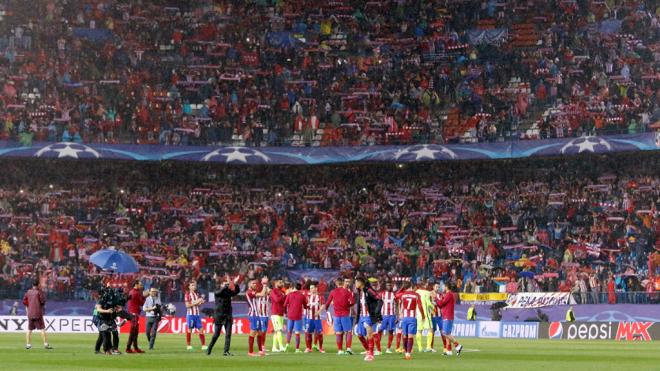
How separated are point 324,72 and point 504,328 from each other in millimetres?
18787

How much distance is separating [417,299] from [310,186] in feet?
98.8

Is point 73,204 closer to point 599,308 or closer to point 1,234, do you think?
point 1,234

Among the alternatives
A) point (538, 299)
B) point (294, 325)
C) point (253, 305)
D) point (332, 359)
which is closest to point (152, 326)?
point (253, 305)

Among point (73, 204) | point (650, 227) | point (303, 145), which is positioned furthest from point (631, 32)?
point (73, 204)

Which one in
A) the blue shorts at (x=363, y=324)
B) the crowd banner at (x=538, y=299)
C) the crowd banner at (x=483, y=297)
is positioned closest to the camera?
the blue shorts at (x=363, y=324)

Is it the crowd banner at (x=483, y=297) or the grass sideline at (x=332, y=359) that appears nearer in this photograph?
the grass sideline at (x=332, y=359)

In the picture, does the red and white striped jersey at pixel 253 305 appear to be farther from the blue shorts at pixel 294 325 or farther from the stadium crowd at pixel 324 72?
the stadium crowd at pixel 324 72

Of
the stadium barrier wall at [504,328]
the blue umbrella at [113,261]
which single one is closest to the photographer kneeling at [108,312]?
the blue umbrella at [113,261]

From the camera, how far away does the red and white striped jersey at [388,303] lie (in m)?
34.5

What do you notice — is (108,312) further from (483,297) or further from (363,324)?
(483,297)

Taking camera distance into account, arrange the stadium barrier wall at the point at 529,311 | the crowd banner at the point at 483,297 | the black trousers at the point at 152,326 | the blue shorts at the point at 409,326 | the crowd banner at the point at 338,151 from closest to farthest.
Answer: the blue shorts at the point at 409,326 → the black trousers at the point at 152,326 → the stadium barrier wall at the point at 529,311 → the crowd banner at the point at 483,297 → the crowd banner at the point at 338,151

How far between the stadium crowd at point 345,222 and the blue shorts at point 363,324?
19.6 meters

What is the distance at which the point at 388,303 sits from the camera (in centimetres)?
3453

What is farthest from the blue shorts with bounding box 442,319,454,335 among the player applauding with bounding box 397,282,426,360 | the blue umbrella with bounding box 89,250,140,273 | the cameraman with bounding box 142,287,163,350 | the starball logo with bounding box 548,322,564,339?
the starball logo with bounding box 548,322,564,339
